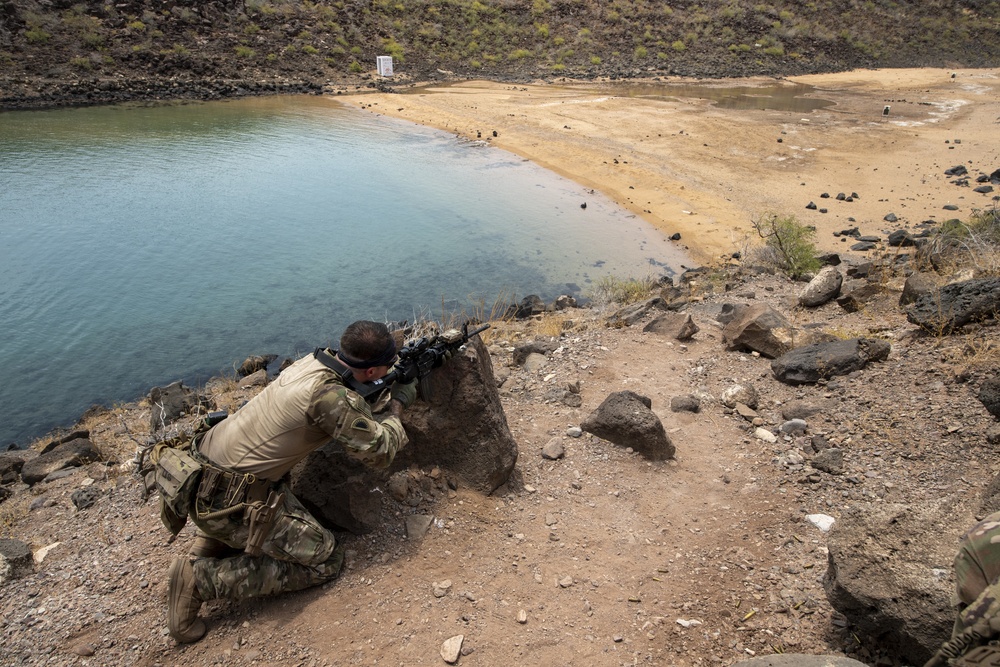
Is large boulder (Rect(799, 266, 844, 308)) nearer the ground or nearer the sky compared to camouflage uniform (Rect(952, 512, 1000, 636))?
nearer the ground

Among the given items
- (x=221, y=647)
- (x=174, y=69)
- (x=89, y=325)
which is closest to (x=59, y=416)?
(x=89, y=325)

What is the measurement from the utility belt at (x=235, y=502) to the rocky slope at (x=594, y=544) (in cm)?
52

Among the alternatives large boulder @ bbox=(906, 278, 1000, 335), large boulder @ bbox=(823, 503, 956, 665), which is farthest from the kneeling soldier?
large boulder @ bbox=(906, 278, 1000, 335)

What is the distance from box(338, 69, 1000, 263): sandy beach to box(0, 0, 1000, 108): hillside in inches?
194

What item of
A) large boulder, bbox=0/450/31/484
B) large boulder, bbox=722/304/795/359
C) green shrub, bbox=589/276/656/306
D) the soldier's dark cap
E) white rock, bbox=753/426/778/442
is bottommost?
large boulder, bbox=0/450/31/484

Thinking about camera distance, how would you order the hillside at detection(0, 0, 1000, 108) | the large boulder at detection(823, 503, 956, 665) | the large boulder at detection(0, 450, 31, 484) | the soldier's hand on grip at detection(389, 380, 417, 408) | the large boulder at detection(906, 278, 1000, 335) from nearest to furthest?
1. the large boulder at detection(823, 503, 956, 665)
2. the soldier's hand on grip at detection(389, 380, 417, 408)
3. the large boulder at detection(906, 278, 1000, 335)
4. the large boulder at detection(0, 450, 31, 484)
5. the hillside at detection(0, 0, 1000, 108)

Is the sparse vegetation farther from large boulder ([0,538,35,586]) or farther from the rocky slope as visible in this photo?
large boulder ([0,538,35,586])

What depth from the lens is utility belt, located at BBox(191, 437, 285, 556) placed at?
3.46 metres

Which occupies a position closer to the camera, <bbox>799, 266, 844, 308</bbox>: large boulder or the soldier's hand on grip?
the soldier's hand on grip

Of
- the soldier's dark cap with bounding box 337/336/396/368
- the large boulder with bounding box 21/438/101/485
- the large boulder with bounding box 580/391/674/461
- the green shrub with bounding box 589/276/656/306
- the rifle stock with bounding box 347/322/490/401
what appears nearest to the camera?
the soldier's dark cap with bounding box 337/336/396/368

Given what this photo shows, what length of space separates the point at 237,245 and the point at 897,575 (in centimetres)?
1387

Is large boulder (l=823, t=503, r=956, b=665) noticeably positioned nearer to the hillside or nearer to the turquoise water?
the turquoise water

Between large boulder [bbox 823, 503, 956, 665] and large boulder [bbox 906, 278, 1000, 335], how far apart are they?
3454 millimetres

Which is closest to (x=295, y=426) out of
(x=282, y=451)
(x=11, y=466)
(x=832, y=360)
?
(x=282, y=451)
